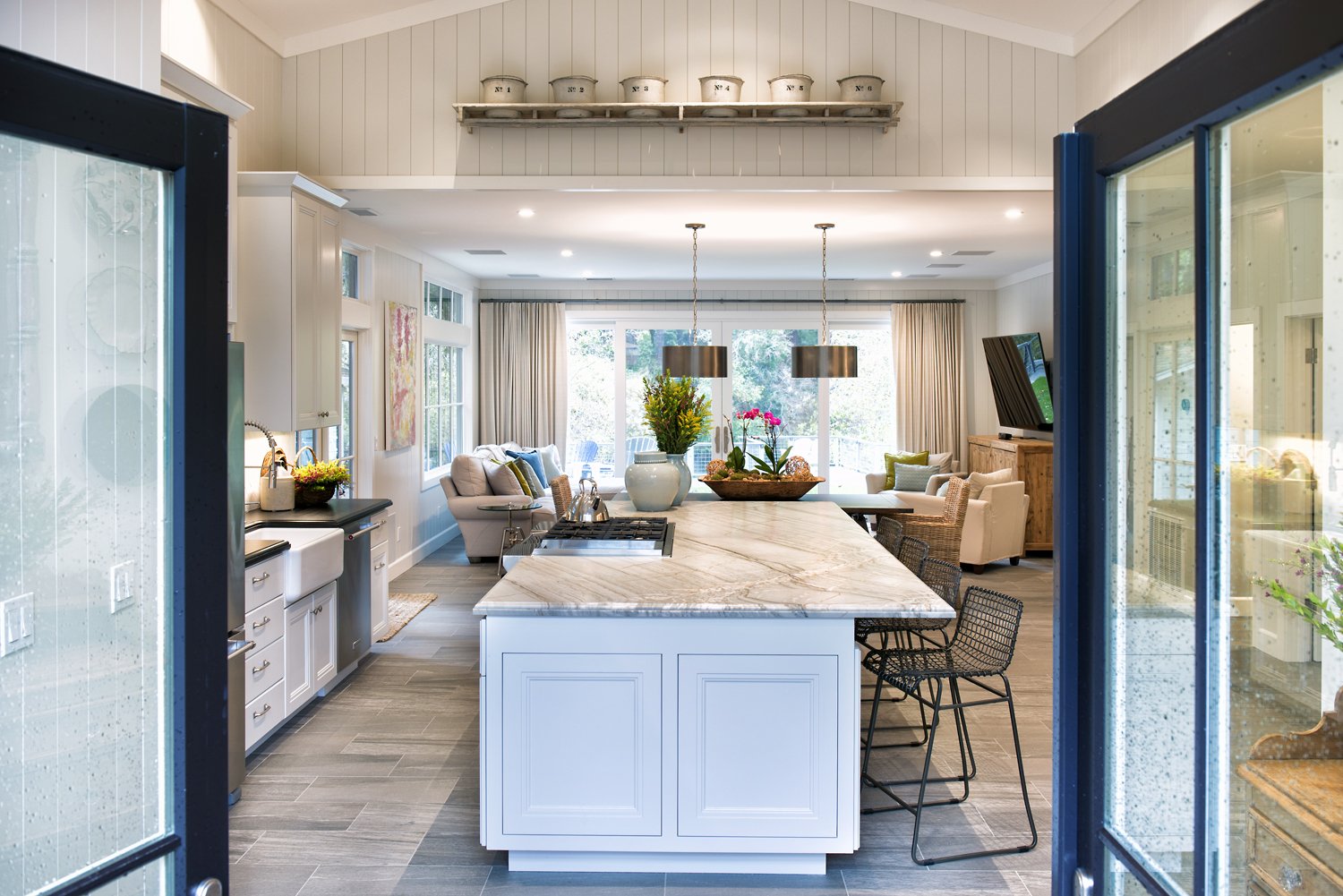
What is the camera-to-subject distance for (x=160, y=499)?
4.09 ft

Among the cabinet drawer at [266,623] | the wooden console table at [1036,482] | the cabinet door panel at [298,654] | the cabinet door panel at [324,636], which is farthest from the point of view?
the wooden console table at [1036,482]

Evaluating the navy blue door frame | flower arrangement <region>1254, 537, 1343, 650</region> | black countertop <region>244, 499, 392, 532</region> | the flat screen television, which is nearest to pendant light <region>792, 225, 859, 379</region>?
the flat screen television

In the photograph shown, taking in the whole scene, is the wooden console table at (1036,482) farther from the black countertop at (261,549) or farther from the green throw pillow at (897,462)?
the black countertop at (261,549)

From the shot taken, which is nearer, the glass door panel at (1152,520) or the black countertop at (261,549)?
the glass door panel at (1152,520)

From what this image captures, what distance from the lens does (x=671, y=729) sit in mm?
2822

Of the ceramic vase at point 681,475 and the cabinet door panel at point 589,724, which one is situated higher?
the ceramic vase at point 681,475

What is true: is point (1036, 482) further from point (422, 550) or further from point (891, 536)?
point (422, 550)

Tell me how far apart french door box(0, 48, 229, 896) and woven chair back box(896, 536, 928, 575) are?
2.92m

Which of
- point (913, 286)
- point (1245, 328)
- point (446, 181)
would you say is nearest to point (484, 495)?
point (446, 181)

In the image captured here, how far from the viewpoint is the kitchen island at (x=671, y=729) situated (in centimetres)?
280

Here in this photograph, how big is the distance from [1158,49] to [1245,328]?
13.2 ft

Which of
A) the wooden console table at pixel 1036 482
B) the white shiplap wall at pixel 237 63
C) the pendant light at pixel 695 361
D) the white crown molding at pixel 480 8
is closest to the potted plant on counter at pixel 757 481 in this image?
the pendant light at pixel 695 361

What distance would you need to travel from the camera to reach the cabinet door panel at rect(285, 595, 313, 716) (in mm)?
4008

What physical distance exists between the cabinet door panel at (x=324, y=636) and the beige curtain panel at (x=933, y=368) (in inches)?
292
